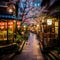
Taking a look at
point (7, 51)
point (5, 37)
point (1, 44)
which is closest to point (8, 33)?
point (5, 37)

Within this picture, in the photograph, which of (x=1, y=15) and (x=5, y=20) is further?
(x=5, y=20)

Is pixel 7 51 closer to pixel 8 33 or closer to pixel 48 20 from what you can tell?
pixel 8 33

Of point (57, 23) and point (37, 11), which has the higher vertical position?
point (37, 11)

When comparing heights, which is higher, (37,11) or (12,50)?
(37,11)

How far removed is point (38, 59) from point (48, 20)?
23.7ft

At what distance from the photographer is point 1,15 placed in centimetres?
1997

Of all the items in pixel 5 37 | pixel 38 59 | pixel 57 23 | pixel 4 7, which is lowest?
pixel 38 59

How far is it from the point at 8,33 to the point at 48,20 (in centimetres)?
508

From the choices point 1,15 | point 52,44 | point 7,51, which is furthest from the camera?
point 52,44

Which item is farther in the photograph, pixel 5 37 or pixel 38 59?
pixel 5 37

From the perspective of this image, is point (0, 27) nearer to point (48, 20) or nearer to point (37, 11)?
point (48, 20)

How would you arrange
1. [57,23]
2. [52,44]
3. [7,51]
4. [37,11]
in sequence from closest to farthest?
1. [7,51]
2. [52,44]
3. [57,23]
4. [37,11]

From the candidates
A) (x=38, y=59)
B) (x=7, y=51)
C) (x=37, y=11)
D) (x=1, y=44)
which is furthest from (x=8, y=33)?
(x=37, y=11)

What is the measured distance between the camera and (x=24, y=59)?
16.4m
